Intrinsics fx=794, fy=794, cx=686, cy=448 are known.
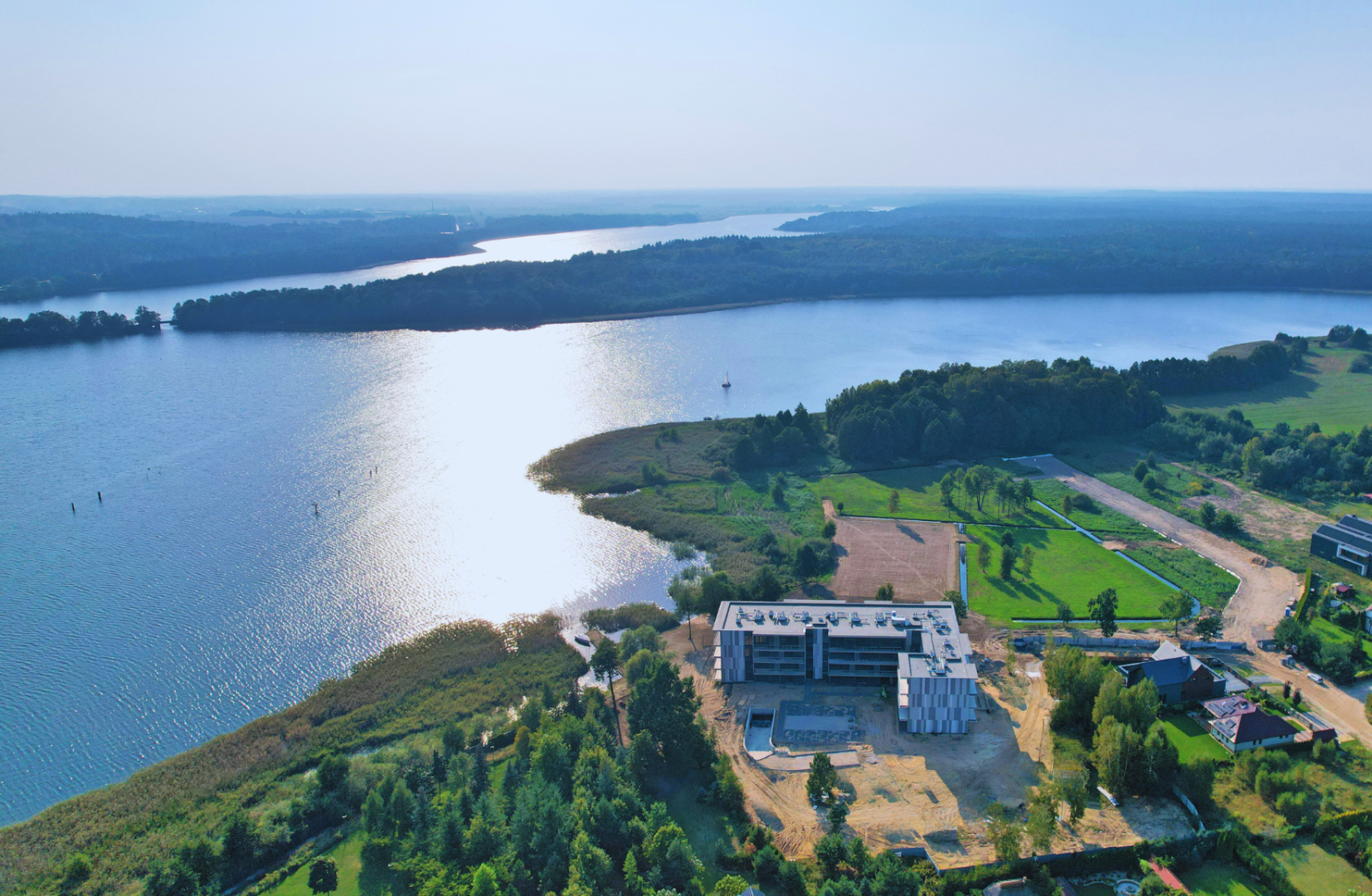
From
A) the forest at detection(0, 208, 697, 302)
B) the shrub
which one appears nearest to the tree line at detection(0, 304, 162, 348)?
the forest at detection(0, 208, 697, 302)

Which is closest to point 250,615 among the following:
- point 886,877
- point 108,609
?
point 108,609

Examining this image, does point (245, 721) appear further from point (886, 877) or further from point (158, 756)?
point (886, 877)

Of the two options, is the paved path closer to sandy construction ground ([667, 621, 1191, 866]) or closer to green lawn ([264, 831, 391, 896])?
sandy construction ground ([667, 621, 1191, 866])

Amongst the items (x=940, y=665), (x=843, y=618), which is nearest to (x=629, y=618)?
(x=843, y=618)

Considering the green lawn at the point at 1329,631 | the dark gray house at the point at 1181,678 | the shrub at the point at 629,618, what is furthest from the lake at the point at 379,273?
the green lawn at the point at 1329,631

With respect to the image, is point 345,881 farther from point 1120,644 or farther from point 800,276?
point 800,276
